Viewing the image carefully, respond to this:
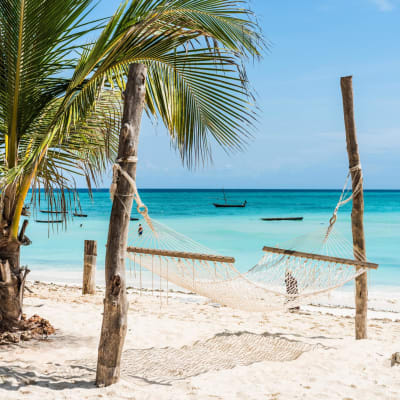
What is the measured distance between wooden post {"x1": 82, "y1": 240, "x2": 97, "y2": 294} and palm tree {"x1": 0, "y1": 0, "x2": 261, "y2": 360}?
2311 mm

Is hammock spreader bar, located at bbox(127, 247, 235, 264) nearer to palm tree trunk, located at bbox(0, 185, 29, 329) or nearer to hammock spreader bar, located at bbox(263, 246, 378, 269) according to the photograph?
hammock spreader bar, located at bbox(263, 246, 378, 269)

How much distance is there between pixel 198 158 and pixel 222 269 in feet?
Answer: 2.56

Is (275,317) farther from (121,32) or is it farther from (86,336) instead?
(121,32)

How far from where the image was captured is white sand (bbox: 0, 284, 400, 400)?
2.25m

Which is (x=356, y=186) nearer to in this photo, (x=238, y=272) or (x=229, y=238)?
(x=238, y=272)

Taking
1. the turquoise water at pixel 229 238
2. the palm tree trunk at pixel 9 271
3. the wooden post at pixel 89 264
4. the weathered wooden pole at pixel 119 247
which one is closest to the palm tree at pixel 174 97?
the weathered wooden pole at pixel 119 247

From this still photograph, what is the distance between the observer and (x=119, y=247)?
7.48ft

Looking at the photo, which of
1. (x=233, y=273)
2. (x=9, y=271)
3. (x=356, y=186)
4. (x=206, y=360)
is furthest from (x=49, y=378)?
(x=356, y=186)

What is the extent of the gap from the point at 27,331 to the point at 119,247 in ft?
4.57

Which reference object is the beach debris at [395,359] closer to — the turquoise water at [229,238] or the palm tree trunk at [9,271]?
the palm tree trunk at [9,271]

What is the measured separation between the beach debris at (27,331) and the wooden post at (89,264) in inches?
75.6

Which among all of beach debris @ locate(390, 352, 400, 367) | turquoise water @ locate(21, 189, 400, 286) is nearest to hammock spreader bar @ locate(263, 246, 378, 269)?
beach debris @ locate(390, 352, 400, 367)

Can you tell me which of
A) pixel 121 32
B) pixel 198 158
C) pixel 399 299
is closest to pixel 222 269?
pixel 198 158

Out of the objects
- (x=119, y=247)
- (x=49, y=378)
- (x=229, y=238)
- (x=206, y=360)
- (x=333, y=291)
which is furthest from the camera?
(x=229, y=238)
